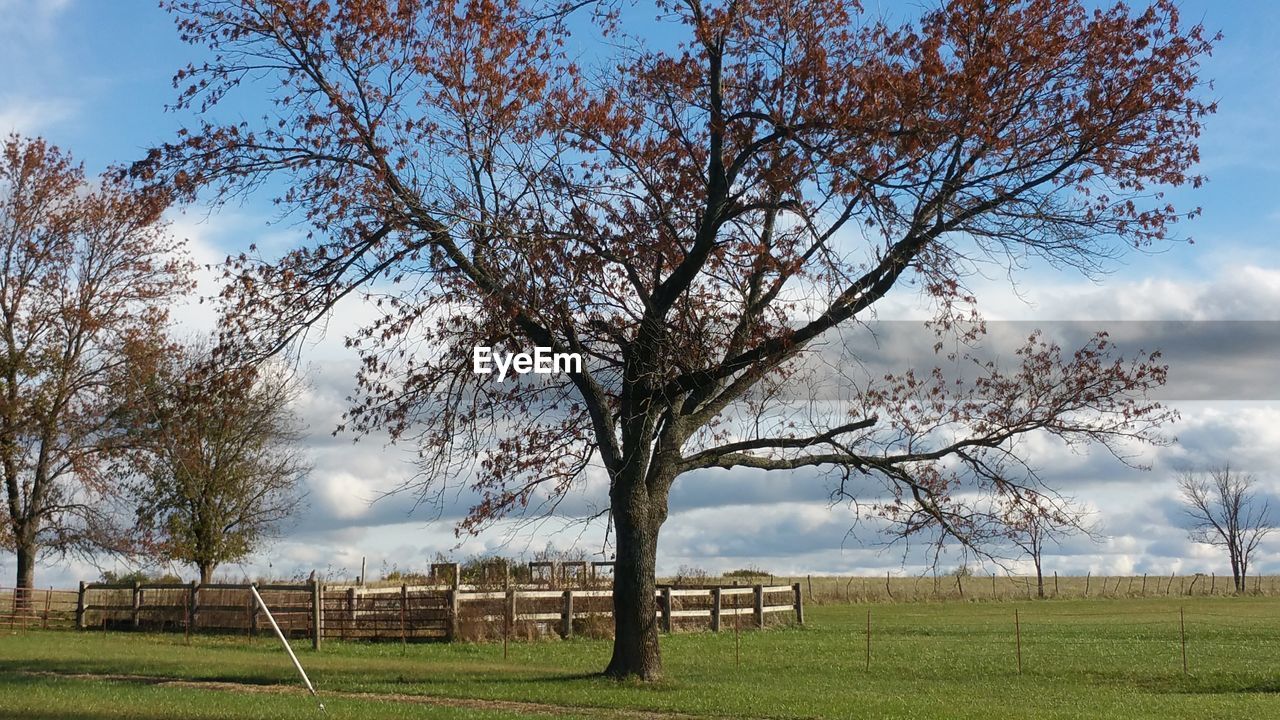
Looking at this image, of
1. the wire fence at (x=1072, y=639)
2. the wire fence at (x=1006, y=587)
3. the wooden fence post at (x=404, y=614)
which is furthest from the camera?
the wire fence at (x=1006, y=587)

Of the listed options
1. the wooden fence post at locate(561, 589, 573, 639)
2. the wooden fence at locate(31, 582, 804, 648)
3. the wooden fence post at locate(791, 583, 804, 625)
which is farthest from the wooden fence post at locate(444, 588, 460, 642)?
the wooden fence post at locate(791, 583, 804, 625)

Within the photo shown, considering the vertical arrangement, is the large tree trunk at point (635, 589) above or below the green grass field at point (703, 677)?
above

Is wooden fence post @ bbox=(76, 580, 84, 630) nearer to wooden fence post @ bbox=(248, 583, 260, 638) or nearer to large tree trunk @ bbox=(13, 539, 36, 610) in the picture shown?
large tree trunk @ bbox=(13, 539, 36, 610)

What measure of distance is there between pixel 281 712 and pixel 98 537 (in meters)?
24.8

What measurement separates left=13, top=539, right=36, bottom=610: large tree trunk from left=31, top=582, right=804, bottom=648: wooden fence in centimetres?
88

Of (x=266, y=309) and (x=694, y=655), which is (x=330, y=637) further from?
(x=266, y=309)

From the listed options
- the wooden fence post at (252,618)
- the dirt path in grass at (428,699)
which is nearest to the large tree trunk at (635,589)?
the dirt path in grass at (428,699)

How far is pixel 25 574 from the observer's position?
37.2 m

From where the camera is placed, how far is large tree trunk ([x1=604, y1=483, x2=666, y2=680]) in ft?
62.1

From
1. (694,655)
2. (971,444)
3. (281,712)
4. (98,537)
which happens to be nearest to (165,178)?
(281,712)

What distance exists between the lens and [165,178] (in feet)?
56.5

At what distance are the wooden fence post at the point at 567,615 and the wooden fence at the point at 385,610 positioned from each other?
0.03m

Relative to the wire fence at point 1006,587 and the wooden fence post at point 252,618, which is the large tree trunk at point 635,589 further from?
the wire fence at point 1006,587

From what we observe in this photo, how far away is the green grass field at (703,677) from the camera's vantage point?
54.4ft
